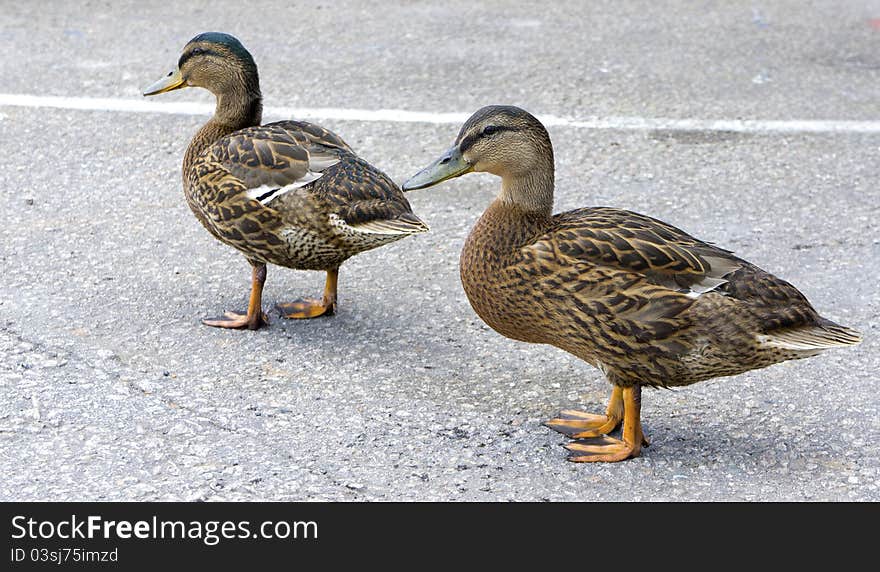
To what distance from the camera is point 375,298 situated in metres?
5.43

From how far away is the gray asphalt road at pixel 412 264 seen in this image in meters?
4.10

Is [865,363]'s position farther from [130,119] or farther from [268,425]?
[130,119]

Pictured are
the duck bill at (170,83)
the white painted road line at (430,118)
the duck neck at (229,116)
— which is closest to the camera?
the duck neck at (229,116)

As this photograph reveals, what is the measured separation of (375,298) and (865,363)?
2.06 m

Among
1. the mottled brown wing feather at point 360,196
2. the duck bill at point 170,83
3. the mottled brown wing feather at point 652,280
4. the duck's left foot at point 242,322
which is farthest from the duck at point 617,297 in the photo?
the duck bill at point 170,83

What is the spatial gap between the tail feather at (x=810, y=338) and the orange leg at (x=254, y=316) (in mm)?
2098

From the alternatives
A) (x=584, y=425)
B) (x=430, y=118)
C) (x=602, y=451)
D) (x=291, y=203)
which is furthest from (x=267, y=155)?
(x=430, y=118)

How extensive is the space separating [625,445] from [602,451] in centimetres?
8

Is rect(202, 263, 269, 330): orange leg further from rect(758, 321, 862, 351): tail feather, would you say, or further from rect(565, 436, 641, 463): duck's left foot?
rect(758, 321, 862, 351): tail feather

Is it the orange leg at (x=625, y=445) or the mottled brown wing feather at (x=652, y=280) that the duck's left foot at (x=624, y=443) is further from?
the mottled brown wing feather at (x=652, y=280)

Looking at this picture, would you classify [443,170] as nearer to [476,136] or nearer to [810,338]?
[476,136]

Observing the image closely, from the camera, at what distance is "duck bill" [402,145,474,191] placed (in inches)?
177

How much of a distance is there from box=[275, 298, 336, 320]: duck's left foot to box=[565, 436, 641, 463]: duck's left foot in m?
1.44

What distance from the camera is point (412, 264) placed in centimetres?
575
